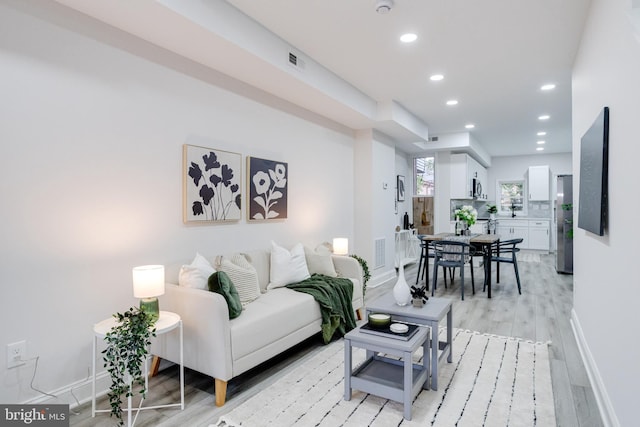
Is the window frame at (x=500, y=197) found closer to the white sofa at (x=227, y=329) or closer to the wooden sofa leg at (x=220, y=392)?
the white sofa at (x=227, y=329)

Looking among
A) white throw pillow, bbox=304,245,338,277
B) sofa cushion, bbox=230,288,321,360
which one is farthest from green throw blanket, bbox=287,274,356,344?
white throw pillow, bbox=304,245,338,277

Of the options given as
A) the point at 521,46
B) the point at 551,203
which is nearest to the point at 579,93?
the point at 521,46

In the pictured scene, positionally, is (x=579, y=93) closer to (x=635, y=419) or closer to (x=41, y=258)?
(x=635, y=419)

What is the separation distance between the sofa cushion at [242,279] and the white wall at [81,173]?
15.3 inches

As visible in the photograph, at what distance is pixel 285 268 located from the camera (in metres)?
3.67

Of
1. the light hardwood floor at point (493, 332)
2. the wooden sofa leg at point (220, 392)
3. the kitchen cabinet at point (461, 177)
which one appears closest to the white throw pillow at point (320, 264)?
the light hardwood floor at point (493, 332)

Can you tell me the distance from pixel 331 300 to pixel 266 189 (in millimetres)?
1385

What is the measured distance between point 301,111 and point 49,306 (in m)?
3.27

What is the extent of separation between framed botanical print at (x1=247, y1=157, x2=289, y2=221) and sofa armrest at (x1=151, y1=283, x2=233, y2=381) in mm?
1342

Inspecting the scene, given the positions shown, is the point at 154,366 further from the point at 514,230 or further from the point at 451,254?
the point at 514,230

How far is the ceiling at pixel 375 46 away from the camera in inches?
105

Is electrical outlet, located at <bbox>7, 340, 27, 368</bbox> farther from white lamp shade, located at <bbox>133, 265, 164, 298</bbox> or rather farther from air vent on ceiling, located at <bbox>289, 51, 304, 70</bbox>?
air vent on ceiling, located at <bbox>289, 51, 304, 70</bbox>

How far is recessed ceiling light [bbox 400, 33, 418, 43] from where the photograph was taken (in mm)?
3236

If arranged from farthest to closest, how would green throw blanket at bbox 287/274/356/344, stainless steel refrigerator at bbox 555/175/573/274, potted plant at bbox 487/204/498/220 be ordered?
potted plant at bbox 487/204/498/220
stainless steel refrigerator at bbox 555/175/573/274
green throw blanket at bbox 287/274/356/344
